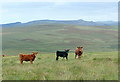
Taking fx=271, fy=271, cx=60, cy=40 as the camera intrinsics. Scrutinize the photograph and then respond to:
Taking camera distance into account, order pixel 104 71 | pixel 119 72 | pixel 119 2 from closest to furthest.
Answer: pixel 119 72 < pixel 104 71 < pixel 119 2

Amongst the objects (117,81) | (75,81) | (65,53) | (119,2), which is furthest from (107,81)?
(65,53)

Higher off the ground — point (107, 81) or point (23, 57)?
point (107, 81)

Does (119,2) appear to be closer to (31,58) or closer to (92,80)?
(92,80)

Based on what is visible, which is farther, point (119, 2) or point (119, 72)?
point (119, 2)

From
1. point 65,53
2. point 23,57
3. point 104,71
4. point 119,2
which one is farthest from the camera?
point 65,53

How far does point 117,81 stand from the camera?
31.0 ft

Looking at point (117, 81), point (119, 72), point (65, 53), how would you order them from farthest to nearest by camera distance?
point (65, 53) → point (119, 72) → point (117, 81)

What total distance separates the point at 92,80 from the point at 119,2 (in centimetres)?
580

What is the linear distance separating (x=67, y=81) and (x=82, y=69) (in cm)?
422

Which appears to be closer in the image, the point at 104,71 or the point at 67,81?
the point at 67,81

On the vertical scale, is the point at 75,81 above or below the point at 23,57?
above

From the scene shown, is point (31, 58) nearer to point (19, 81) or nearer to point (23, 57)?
point (23, 57)

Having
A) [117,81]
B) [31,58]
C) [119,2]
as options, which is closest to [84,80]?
[117,81]

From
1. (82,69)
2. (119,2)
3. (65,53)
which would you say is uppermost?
(119,2)
